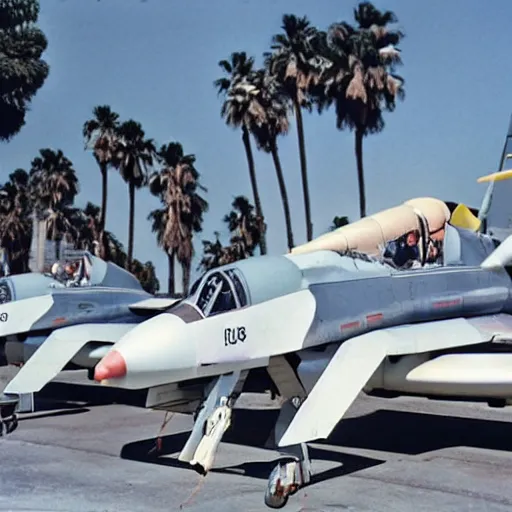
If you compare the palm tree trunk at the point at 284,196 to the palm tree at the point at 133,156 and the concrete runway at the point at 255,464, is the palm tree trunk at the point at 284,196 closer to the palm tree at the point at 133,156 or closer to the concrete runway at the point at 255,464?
the palm tree at the point at 133,156

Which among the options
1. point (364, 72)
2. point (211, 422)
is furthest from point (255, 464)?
point (364, 72)

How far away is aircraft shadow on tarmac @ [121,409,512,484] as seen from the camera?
1096cm

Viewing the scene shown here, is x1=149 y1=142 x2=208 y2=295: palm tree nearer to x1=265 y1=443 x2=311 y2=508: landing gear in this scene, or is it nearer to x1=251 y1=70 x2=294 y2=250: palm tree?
x1=251 y1=70 x2=294 y2=250: palm tree

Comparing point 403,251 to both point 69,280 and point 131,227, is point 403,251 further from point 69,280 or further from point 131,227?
point 131,227

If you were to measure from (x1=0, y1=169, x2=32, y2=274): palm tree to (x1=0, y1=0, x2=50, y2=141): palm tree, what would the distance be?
6458 millimetres

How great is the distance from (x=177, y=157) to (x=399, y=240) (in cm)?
3048

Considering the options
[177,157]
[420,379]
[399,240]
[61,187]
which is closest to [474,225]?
[399,240]

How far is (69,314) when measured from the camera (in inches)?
651

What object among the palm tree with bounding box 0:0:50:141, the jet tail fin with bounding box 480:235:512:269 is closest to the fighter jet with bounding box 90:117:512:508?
the jet tail fin with bounding box 480:235:512:269

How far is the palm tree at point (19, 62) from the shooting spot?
43.7m

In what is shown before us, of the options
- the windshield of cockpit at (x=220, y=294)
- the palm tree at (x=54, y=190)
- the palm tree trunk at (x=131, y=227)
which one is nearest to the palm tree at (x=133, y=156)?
the palm tree trunk at (x=131, y=227)

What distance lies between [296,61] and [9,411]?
81.6 ft

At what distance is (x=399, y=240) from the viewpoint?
1234cm

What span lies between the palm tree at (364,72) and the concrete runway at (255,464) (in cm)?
2058
